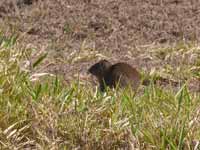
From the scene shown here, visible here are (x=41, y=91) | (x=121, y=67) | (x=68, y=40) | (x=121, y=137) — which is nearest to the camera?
(x=121, y=137)

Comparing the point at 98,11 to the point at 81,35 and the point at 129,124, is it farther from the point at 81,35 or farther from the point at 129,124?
the point at 129,124

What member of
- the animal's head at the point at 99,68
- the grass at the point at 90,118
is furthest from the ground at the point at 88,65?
the animal's head at the point at 99,68

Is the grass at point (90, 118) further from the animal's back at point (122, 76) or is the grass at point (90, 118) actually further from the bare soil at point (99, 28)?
the bare soil at point (99, 28)

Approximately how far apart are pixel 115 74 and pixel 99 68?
6.8 inches

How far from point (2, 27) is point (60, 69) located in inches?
43.3

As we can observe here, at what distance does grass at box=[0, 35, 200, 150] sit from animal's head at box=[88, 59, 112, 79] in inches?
30.9

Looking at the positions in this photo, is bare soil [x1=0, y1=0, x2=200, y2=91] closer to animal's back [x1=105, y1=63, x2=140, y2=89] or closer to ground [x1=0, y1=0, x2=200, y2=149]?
ground [x1=0, y1=0, x2=200, y2=149]

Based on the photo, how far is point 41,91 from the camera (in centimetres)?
497

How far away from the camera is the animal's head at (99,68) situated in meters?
5.97

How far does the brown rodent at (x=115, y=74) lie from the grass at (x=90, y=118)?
0.57 meters

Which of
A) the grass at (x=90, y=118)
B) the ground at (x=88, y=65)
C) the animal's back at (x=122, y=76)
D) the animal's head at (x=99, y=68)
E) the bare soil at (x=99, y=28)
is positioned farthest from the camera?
the bare soil at (x=99, y=28)

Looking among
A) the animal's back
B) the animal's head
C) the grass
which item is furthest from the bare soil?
the grass

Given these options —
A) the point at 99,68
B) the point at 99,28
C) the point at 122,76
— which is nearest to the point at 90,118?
the point at 122,76

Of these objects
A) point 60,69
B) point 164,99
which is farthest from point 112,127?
point 60,69
